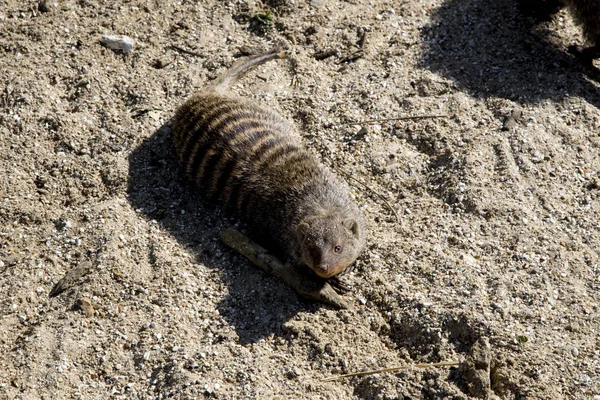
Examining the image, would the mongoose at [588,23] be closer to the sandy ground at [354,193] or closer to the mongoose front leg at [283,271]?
the sandy ground at [354,193]

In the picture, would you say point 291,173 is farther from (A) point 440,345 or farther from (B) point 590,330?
(B) point 590,330

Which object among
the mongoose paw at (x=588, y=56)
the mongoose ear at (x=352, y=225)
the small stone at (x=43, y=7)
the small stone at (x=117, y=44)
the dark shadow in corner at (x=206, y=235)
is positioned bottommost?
the dark shadow in corner at (x=206, y=235)

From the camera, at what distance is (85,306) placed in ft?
15.7

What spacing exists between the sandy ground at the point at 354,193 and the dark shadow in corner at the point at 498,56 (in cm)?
2

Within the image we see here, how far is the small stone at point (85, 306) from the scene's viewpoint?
4762 mm

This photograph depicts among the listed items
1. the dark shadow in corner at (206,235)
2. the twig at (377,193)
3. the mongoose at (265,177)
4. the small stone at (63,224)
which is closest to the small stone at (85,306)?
the small stone at (63,224)

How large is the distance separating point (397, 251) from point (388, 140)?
3.83ft

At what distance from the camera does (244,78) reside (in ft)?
21.1

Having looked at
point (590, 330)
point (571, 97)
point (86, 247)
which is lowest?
point (86, 247)

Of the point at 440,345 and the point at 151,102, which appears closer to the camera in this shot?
the point at 440,345

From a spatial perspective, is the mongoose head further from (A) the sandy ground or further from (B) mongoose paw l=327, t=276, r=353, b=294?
(A) the sandy ground

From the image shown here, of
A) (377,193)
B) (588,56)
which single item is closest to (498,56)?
(588,56)

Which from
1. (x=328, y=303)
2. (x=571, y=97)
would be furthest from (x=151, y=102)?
(x=571, y=97)

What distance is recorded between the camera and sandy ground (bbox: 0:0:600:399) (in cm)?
449
